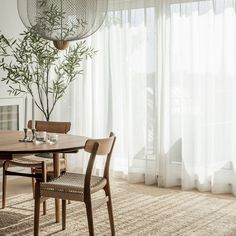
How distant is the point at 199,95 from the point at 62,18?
92.5 inches

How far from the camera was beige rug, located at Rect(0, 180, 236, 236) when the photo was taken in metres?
3.68

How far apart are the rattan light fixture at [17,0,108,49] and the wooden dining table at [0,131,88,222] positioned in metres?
0.76

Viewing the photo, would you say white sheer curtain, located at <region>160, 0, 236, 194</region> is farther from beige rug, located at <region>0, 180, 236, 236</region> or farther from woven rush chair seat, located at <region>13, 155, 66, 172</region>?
woven rush chair seat, located at <region>13, 155, 66, 172</region>

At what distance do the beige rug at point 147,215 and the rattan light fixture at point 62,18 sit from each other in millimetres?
1574

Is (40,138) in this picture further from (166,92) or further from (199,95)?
(199,95)

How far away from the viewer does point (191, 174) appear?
5.07m

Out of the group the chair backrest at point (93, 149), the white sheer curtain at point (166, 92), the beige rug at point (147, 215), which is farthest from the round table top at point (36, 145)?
the white sheer curtain at point (166, 92)

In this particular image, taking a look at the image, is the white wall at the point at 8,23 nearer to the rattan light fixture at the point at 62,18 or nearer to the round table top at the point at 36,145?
the round table top at the point at 36,145

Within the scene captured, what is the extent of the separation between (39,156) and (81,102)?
1378 mm

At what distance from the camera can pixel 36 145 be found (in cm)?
347

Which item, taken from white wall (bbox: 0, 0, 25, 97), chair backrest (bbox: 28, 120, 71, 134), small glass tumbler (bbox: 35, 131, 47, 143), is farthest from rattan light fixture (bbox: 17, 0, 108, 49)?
white wall (bbox: 0, 0, 25, 97)

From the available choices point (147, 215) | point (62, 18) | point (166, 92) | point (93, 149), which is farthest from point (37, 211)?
point (166, 92)

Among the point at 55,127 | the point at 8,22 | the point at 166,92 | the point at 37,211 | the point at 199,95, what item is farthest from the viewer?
the point at 8,22

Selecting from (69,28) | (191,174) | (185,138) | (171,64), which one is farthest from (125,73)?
(69,28)
